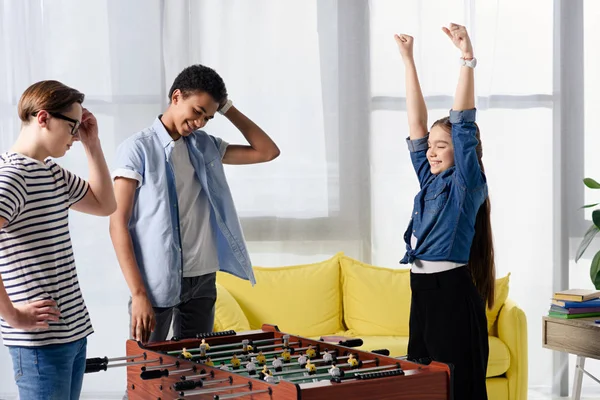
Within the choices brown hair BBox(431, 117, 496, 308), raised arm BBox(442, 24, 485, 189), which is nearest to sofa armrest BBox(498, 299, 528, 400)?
brown hair BBox(431, 117, 496, 308)

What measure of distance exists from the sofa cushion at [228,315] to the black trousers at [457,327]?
134 cm

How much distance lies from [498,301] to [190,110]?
209 centimetres

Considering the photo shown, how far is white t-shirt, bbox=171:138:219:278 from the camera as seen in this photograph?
258 centimetres

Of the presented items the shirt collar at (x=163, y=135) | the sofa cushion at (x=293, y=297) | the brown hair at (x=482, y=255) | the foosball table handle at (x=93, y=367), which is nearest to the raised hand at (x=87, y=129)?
the shirt collar at (x=163, y=135)

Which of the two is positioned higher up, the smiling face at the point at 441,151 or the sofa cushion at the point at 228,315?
the smiling face at the point at 441,151

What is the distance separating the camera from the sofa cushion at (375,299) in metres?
4.02

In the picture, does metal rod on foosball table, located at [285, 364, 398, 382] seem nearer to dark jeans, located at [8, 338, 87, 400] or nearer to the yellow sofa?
dark jeans, located at [8, 338, 87, 400]

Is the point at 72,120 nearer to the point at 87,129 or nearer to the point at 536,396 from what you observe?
the point at 87,129

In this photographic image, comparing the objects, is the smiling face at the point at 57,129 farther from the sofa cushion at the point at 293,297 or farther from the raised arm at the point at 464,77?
the sofa cushion at the point at 293,297

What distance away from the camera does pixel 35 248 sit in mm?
1964

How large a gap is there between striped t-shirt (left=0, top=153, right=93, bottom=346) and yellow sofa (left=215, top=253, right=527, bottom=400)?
177cm

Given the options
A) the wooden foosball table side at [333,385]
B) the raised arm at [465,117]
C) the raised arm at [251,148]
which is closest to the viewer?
the wooden foosball table side at [333,385]

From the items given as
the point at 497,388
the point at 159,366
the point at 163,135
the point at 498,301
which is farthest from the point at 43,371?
the point at 498,301

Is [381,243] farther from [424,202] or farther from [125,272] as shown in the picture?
[125,272]
